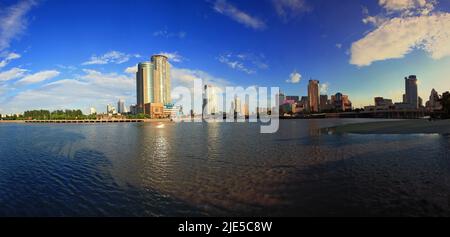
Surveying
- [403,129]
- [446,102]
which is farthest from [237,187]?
[446,102]

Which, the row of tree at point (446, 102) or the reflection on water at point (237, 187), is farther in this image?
the row of tree at point (446, 102)

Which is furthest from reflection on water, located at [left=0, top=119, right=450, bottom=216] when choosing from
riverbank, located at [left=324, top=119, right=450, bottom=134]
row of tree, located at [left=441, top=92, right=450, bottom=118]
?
row of tree, located at [left=441, top=92, right=450, bottom=118]

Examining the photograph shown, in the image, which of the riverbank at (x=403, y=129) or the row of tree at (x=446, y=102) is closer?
the riverbank at (x=403, y=129)

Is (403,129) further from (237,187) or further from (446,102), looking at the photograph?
(237,187)

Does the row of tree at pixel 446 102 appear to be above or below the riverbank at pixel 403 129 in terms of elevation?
above

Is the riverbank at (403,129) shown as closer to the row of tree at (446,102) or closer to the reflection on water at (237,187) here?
the row of tree at (446,102)

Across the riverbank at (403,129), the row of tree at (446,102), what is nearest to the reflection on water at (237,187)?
the riverbank at (403,129)

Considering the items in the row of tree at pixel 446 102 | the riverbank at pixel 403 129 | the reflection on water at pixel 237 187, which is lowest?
the reflection on water at pixel 237 187

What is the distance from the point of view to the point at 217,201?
12.7 m

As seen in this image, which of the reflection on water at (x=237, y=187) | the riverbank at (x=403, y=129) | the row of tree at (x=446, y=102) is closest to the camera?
the reflection on water at (x=237, y=187)

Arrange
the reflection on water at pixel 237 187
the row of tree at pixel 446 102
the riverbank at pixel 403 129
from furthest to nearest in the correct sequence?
the row of tree at pixel 446 102, the riverbank at pixel 403 129, the reflection on water at pixel 237 187

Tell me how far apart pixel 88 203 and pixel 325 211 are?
36.0 feet
